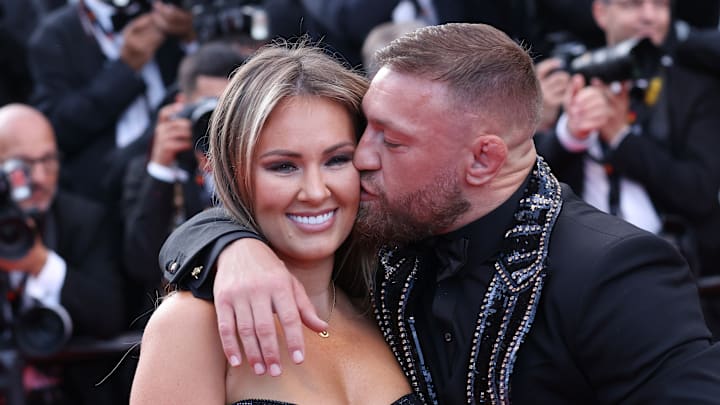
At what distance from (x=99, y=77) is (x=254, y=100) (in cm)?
→ 256

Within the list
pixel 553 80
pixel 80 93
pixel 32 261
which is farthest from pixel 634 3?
pixel 32 261

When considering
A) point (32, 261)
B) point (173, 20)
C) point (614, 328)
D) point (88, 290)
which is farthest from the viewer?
point (173, 20)

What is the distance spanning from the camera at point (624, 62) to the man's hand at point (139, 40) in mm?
1887

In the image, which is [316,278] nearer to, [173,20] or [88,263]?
[88,263]

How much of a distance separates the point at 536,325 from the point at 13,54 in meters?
3.90

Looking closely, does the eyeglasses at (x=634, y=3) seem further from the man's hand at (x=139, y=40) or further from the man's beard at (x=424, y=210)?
the man's beard at (x=424, y=210)

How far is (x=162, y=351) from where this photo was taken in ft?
7.58

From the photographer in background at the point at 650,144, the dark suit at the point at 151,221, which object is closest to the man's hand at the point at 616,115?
the photographer in background at the point at 650,144

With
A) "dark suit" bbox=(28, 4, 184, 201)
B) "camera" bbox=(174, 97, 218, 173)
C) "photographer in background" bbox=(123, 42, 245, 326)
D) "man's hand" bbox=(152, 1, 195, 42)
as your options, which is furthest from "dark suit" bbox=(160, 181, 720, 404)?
"man's hand" bbox=(152, 1, 195, 42)

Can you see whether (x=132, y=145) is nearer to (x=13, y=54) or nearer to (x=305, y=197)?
(x=13, y=54)

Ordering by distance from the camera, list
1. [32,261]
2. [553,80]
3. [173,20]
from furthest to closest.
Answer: [173,20] → [553,80] → [32,261]

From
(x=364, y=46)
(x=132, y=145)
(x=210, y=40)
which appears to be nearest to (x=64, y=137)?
(x=132, y=145)

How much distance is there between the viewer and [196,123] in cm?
419

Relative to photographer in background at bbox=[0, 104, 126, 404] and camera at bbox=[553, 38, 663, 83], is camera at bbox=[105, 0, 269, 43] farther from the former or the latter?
camera at bbox=[553, 38, 663, 83]
